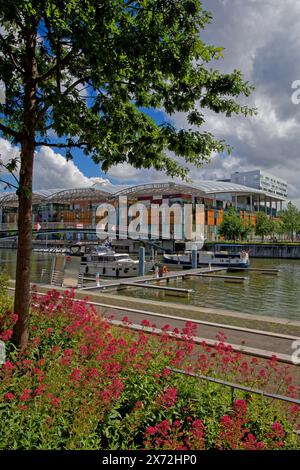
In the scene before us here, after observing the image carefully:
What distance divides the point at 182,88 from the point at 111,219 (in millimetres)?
93975

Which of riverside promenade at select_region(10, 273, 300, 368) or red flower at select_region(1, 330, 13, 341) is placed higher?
red flower at select_region(1, 330, 13, 341)

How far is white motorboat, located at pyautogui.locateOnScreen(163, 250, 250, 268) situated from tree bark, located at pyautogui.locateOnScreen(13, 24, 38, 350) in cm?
4180

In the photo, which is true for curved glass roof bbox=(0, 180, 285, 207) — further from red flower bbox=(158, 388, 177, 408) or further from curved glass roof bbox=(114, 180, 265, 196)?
red flower bbox=(158, 388, 177, 408)

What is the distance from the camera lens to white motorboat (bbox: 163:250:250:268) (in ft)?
155

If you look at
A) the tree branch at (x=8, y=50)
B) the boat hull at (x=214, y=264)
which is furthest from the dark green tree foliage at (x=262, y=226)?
the tree branch at (x=8, y=50)

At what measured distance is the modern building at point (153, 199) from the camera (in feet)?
290

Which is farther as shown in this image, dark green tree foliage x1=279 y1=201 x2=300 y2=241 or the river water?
dark green tree foliage x1=279 y1=201 x2=300 y2=241

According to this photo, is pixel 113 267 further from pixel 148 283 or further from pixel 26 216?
pixel 26 216

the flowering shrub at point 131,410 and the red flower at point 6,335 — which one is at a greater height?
the red flower at point 6,335

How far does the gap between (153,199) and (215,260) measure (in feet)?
153

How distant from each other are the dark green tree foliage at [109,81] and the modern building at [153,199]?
69036 millimetres

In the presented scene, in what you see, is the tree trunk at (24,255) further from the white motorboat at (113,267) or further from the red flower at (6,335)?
the white motorboat at (113,267)

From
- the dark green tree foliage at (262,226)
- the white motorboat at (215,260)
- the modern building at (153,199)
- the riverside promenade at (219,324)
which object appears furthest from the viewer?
the dark green tree foliage at (262,226)

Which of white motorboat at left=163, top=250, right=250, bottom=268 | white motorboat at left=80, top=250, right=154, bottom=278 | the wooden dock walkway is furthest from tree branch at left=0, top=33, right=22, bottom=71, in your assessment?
white motorboat at left=163, top=250, right=250, bottom=268
